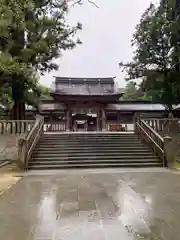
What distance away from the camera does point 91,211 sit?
17.7 ft

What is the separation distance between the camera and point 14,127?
15.8 m

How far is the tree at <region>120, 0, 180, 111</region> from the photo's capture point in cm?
1850

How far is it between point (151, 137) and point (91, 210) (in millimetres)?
10204

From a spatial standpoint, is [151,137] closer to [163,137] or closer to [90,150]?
[163,137]

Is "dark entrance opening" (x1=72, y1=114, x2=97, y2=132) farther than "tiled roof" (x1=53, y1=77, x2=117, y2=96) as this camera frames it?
Yes

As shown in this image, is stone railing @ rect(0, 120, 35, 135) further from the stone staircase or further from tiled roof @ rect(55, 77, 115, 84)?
tiled roof @ rect(55, 77, 115, 84)

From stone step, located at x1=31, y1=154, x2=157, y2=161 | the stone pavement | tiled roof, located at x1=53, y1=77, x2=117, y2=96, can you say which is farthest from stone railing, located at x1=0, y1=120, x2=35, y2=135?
tiled roof, located at x1=53, y1=77, x2=117, y2=96

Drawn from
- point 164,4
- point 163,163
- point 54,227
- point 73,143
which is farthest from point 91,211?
point 164,4

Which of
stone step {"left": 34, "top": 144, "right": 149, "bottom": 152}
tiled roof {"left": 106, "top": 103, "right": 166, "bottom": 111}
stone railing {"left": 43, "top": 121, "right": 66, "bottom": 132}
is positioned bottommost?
stone step {"left": 34, "top": 144, "right": 149, "bottom": 152}

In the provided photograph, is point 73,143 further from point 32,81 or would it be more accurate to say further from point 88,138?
point 32,81

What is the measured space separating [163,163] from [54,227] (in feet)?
30.2

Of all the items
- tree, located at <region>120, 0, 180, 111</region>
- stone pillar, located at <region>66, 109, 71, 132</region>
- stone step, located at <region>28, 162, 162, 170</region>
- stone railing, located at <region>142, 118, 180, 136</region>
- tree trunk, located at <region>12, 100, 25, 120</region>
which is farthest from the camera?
stone pillar, located at <region>66, 109, 71, 132</region>

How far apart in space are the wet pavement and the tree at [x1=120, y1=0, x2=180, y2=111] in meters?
11.3

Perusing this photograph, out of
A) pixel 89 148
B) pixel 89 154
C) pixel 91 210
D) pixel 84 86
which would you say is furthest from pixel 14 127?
pixel 84 86
